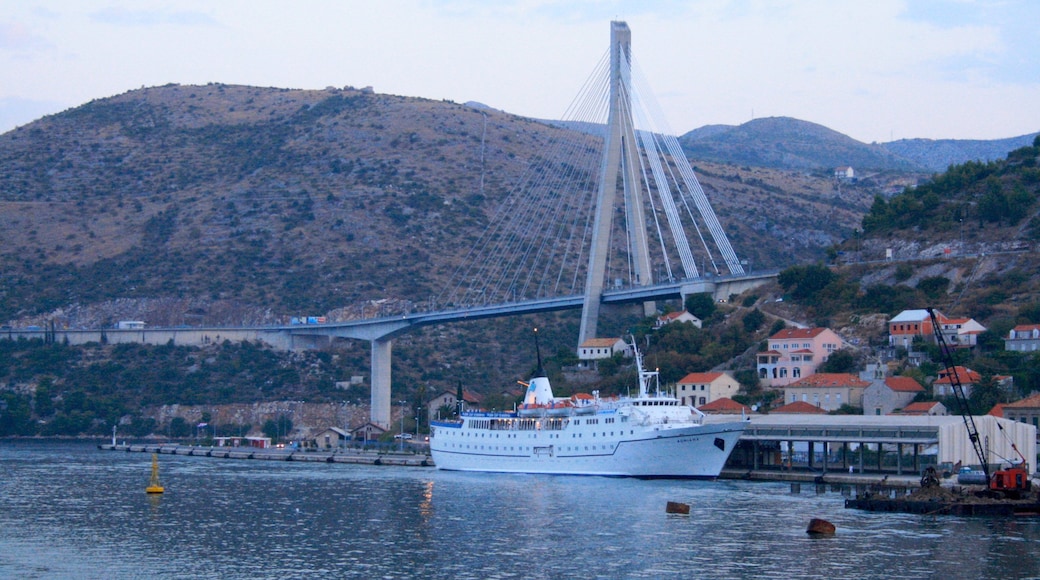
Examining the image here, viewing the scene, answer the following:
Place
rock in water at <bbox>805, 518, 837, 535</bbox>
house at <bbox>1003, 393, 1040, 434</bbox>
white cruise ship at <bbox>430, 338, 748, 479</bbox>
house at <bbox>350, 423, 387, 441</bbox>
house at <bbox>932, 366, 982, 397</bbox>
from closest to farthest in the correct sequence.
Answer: rock in water at <bbox>805, 518, 837, 535</bbox> → white cruise ship at <bbox>430, 338, 748, 479</bbox> → house at <bbox>1003, 393, 1040, 434</bbox> → house at <bbox>932, 366, 982, 397</bbox> → house at <bbox>350, 423, 387, 441</bbox>

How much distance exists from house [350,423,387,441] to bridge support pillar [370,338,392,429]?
2.44 m

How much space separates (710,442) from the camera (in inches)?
2341

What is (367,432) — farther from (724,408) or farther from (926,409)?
(926,409)

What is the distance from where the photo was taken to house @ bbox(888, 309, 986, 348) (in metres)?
75.2

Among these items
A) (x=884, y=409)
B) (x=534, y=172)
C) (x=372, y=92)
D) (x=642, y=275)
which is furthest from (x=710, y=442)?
(x=372, y=92)

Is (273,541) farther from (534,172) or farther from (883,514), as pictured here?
(534,172)

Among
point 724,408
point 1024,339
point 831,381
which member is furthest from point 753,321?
point 1024,339

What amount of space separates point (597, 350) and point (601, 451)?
27.7 m

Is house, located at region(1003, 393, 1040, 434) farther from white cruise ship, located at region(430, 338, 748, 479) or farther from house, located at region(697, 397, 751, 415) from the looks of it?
house, located at region(697, 397, 751, 415)

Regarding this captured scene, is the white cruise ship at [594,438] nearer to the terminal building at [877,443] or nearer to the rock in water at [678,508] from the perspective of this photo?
the terminal building at [877,443]

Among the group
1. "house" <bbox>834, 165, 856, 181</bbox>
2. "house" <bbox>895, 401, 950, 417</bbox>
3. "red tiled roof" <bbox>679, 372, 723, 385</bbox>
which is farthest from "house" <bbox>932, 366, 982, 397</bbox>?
"house" <bbox>834, 165, 856, 181</bbox>

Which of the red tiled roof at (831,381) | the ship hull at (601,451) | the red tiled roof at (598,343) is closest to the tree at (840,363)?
the red tiled roof at (831,381)

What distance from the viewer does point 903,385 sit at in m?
68.1

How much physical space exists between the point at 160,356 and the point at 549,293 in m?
31.0
